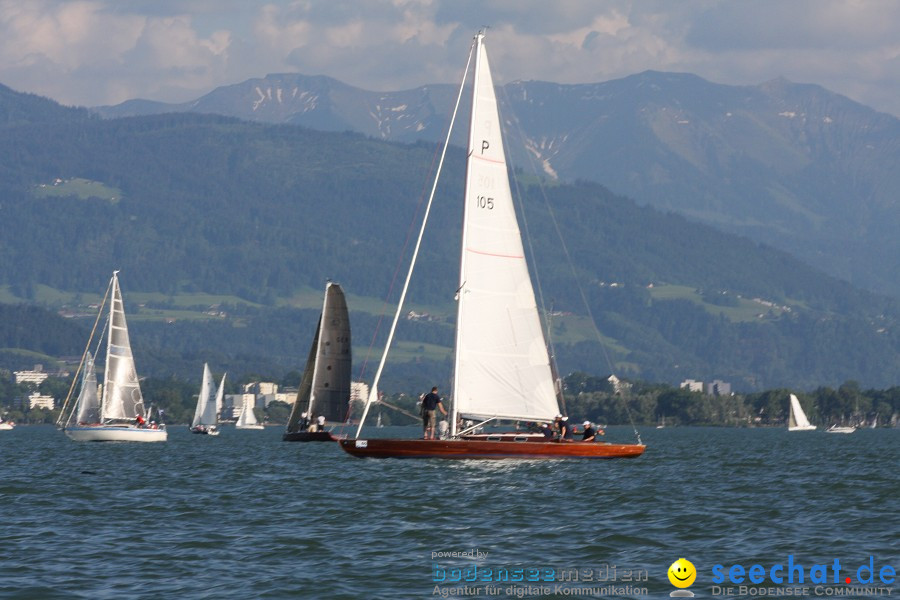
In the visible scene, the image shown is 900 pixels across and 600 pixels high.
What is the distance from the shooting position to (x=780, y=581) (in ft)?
107

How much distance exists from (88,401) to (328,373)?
16.3m

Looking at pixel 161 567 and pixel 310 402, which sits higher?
pixel 310 402

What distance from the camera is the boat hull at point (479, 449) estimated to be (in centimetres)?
6072

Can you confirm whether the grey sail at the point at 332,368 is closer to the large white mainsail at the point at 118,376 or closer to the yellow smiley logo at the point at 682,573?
the large white mainsail at the point at 118,376

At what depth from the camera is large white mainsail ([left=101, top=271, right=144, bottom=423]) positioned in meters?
102

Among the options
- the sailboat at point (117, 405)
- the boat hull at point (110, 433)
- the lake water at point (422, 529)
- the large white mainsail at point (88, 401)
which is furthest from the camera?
the large white mainsail at point (88, 401)

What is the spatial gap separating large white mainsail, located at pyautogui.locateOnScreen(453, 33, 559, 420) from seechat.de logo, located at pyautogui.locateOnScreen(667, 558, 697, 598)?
27521 mm

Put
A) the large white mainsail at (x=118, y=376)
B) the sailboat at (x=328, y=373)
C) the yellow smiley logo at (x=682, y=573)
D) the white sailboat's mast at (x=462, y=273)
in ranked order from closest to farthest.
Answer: the yellow smiley logo at (x=682, y=573) → the white sailboat's mast at (x=462, y=273) → the large white mainsail at (x=118, y=376) → the sailboat at (x=328, y=373)

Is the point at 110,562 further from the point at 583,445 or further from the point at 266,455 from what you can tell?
the point at 266,455

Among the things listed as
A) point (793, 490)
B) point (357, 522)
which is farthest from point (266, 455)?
point (357, 522)

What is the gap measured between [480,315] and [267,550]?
25.0 metres

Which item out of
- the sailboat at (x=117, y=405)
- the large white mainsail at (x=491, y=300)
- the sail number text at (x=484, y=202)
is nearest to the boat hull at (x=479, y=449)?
the large white mainsail at (x=491, y=300)

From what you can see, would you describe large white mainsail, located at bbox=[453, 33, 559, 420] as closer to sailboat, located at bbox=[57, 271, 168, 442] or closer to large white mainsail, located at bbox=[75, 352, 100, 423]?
sailboat, located at bbox=[57, 271, 168, 442]

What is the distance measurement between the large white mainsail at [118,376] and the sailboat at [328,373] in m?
12.4
